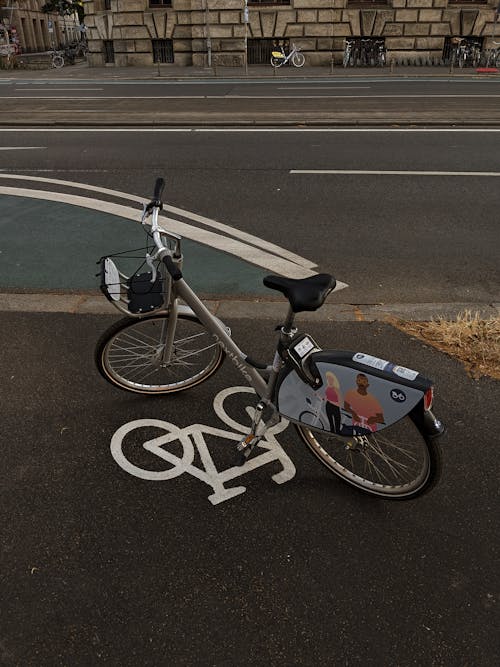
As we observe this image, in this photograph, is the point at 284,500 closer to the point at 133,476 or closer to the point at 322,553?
the point at 322,553

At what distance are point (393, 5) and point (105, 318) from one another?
28.9 m

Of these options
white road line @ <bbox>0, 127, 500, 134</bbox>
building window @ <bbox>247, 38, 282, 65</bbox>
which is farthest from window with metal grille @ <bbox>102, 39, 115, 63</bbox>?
white road line @ <bbox>0, 127, 500, 134</bbox>

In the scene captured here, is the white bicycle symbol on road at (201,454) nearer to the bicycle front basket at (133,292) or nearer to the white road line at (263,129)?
the bicycle front basket at (133,292)

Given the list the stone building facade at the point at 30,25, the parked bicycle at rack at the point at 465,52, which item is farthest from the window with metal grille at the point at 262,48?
the stone building facade at the point at 30,25

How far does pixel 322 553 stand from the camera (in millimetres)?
2689

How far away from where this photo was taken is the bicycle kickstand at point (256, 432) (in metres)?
3.12

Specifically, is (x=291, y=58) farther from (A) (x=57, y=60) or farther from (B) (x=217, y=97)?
(A) (x=57, y=60)

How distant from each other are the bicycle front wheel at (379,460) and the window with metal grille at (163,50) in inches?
1230

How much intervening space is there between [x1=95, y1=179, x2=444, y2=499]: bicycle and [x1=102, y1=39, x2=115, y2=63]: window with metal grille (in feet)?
106

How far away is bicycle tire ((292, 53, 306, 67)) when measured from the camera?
28.2m

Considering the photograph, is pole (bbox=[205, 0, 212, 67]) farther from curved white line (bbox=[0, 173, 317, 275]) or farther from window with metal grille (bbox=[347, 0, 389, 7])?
curved white line (bbox=[0, 173, 317, 275])

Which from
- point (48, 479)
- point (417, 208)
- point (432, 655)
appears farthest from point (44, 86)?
point (432, 655)

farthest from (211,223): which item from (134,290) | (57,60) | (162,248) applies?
(57,60)

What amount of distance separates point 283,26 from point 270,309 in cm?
2804
